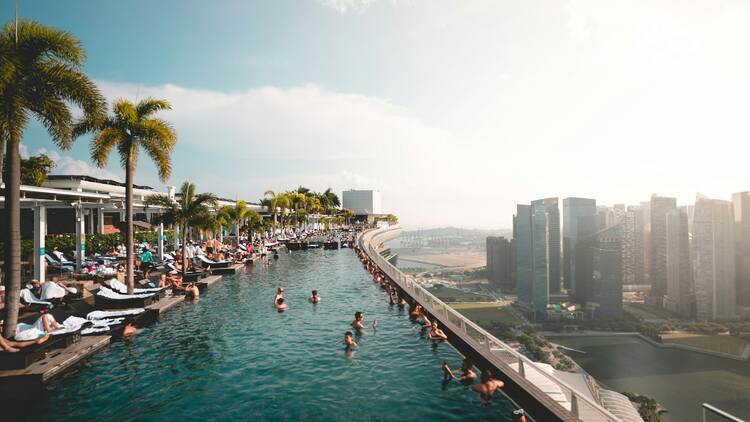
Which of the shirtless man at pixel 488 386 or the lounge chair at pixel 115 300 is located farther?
the lounge chair at pixel 115 300

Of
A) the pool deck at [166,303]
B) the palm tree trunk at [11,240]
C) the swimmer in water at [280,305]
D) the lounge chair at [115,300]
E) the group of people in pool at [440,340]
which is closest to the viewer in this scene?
the group of people in pool at [440,340]

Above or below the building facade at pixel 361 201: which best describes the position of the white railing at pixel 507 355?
below

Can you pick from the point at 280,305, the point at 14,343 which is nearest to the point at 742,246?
the point at 280,305

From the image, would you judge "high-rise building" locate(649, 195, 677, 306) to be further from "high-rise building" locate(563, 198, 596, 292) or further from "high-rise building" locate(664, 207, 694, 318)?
"high-rise building" locate(563, 198, 596, 292)

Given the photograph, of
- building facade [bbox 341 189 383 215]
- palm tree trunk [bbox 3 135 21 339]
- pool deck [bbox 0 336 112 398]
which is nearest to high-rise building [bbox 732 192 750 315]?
building facade [bbox 341 189 383 215]

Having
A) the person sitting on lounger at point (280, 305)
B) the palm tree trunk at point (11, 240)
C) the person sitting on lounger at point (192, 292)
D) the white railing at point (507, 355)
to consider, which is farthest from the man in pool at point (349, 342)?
the person sitting on lounger at point (192, 292)

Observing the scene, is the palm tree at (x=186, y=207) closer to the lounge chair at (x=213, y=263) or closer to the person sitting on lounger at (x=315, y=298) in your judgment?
the lounge chair at (x=213, y=263)

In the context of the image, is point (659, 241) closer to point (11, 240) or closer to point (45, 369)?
point (45, 369)
